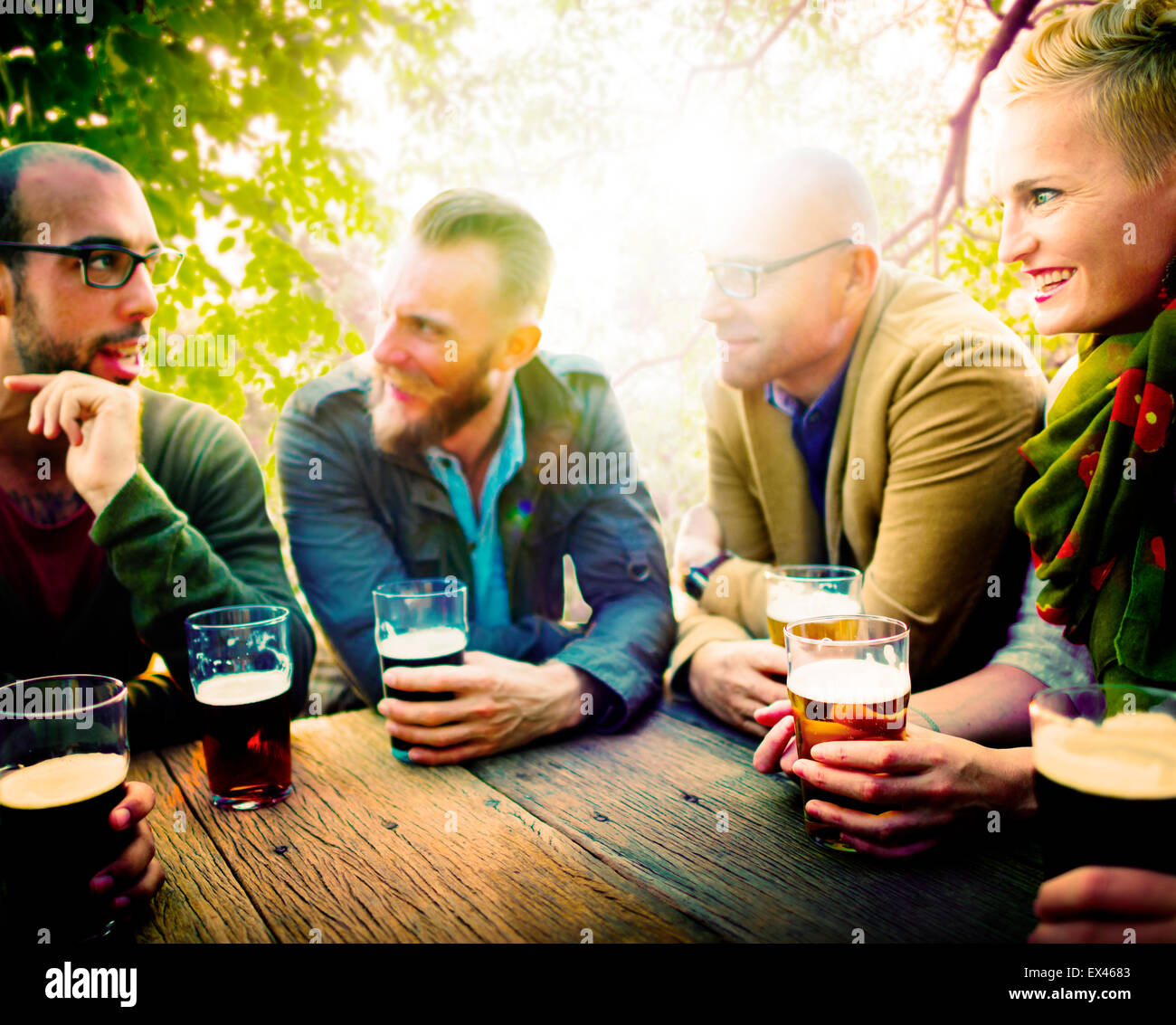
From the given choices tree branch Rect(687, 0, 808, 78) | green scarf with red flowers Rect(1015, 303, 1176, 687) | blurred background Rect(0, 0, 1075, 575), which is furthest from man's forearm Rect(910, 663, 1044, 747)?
tree branch Rect(687, 0, 808, 78)

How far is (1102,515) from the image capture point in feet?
5.05

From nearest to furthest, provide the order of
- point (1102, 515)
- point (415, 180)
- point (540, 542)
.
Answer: point (1102, 515), point (540, 542), point (415, 180)

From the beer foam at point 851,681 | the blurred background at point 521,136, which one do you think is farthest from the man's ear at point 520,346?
the beer foam at point 851,681

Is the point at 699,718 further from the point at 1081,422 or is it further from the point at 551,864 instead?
the point at 1081,422

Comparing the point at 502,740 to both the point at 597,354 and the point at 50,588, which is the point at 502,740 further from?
the point at 597,354

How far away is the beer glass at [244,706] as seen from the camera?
5.04 ft

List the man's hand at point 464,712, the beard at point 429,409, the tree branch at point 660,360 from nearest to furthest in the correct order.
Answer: the man's hand at point 464,712 → the beard at point 429,409 → the tree branch at point 660,360

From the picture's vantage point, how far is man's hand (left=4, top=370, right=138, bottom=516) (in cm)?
173

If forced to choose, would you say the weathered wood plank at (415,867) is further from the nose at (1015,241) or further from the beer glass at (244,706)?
the nose at (1015,241)

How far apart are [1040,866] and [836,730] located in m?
0.34

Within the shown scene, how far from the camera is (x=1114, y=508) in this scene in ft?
4.97

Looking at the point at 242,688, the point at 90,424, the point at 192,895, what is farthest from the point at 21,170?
the point at 192,895
